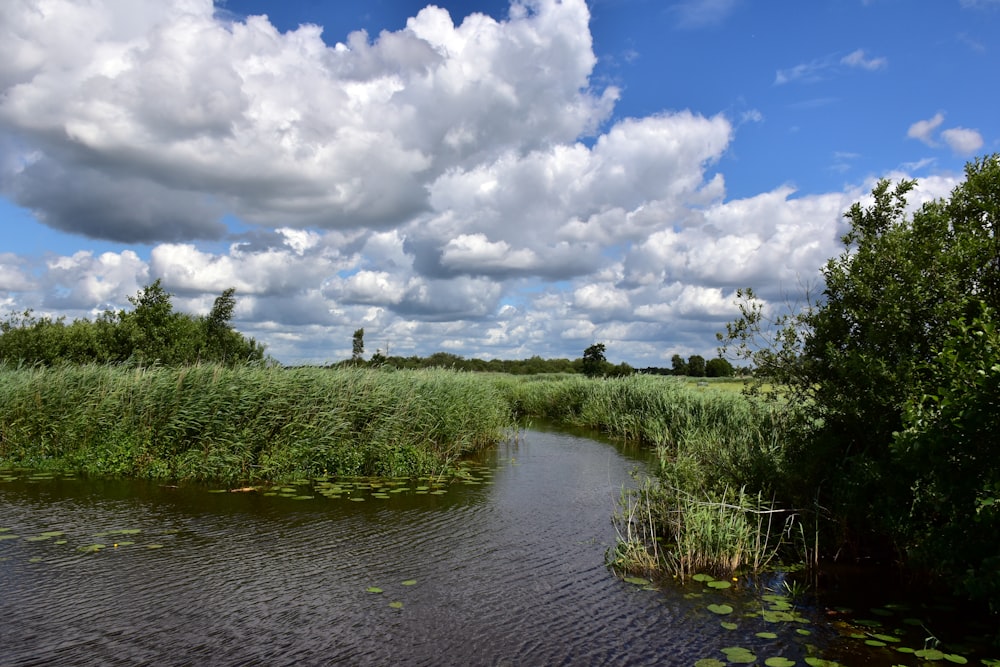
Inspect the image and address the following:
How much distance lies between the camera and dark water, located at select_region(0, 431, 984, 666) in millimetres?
6270

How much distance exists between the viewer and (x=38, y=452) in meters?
15.6

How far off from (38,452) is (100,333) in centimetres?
2924

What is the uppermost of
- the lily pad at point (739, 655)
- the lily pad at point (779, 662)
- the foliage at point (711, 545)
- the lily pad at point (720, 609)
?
the foliage at point (711, 545)

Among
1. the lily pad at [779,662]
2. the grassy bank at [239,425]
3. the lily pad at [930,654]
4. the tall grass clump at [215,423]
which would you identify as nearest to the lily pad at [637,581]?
the lily pad at [779,662]

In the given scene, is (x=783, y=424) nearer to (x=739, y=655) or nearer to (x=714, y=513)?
(x=714, y=513)

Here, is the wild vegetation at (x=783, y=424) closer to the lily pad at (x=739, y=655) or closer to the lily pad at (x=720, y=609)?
the lily pad at (x=720, y=609)

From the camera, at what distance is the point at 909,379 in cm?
750

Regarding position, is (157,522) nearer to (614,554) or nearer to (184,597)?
(184,597)

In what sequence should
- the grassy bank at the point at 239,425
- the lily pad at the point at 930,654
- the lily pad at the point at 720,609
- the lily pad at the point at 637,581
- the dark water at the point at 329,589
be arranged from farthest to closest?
the grassy bank at the point at 239,425
the lily pad at the point at 637,581
the lily pad at the point at 720,609
the dark water at the point at 329,589
the lily pad at the point at 930,654

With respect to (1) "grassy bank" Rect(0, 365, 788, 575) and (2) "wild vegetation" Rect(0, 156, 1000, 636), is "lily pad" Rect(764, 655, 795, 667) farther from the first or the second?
(1) "grassy bank" Rect(0, 365, 788, 575)

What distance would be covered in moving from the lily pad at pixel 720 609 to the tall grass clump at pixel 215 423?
940cm

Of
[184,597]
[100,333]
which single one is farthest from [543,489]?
[100,333]

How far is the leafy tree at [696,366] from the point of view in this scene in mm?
74438

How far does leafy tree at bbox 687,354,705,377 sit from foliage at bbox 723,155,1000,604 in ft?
220
